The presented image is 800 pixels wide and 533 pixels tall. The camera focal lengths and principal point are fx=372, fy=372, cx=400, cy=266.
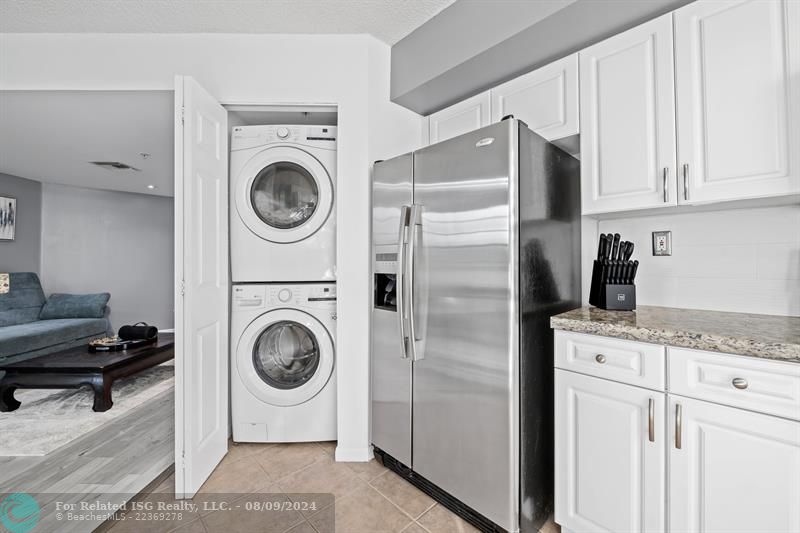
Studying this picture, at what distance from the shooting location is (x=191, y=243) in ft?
5.92

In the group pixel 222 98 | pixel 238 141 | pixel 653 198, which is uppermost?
pixel 222 98

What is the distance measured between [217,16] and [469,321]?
2.16 m

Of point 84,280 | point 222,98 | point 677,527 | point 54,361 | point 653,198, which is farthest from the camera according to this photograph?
point 84,280

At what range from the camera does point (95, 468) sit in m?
2.14

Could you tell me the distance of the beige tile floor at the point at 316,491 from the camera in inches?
64.2

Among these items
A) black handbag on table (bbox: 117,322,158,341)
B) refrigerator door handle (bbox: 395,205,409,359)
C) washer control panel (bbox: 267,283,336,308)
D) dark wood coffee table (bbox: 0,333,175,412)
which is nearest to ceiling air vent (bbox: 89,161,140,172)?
black handbag on table (bbox: 117,322,158,341)

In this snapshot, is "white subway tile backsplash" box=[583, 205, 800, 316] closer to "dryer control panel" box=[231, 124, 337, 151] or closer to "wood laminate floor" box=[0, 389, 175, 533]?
"dryer control panel" box=[231, 124, 337, 151]

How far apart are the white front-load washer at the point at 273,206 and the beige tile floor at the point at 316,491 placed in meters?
1.08

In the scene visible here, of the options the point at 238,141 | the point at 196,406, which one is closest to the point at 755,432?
the point at 196,406

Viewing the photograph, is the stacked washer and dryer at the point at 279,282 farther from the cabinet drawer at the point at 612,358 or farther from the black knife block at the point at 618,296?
the black knife block at the point at 618,296

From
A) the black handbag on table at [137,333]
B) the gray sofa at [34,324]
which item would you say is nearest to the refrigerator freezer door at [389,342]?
the black handbag on table at [137,333]

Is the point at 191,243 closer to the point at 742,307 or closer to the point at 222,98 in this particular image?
the point at 222,98

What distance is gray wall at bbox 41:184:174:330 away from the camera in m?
5.66

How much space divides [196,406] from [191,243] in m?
0.82
